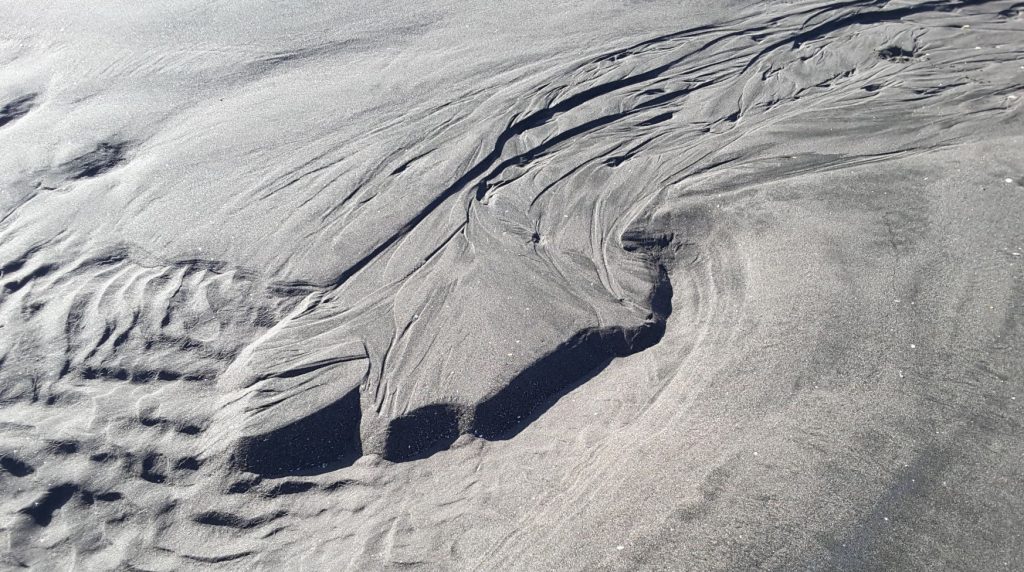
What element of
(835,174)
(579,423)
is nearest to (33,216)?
(579,423)

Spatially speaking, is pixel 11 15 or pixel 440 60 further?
pixel 11 15

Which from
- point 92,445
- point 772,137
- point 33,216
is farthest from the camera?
point 772,137

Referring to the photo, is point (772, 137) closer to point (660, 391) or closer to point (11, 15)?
point (660, 391)

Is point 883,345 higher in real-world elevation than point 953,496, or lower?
higher

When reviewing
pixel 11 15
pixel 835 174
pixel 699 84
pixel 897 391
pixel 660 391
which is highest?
pixel 11 15

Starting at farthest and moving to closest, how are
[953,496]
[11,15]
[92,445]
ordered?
[11,15] → [92,445] → [953,496]

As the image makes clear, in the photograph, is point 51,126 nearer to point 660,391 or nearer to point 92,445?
point 92,445
